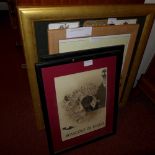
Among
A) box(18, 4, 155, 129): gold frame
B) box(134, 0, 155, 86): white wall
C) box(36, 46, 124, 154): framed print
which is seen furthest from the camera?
box(134, 0, 155, 86): white wall

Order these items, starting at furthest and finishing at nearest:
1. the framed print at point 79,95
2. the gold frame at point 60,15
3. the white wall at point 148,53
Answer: the white wall at point 148,53 < the framed print at point 79,95 < the gold frame at point 60,15

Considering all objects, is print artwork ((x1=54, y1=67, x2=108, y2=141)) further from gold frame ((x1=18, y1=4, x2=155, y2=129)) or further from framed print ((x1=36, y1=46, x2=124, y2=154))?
gold frame ((x1=18, y1=4, x2=155, y2=129))

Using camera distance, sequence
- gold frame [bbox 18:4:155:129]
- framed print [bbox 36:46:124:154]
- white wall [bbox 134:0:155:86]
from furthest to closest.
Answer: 1. white wall [bbox 134:0:155:86]
2. framed print [bbox 36:46:124:154]
3. gold frame [bbox 18:4:155:129]

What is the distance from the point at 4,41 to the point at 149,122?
2030 millimetres

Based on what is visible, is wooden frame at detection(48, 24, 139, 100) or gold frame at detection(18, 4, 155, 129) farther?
wooden frame at detection(48, 24, 139, 100)

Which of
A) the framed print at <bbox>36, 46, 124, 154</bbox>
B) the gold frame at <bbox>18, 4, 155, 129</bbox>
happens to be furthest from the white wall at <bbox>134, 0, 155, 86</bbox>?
the framed print at <bbox>36, 46, 124, 154</bbox>

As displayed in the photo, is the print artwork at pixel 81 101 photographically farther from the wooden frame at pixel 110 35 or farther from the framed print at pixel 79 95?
the wooden frame at pixel 110 35

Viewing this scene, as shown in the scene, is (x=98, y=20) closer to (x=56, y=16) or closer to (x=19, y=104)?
(x=56, y=16)

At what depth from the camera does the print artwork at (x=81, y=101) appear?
0.97 metres

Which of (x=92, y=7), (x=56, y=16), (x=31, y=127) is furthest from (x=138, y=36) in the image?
(x=31, y=127)

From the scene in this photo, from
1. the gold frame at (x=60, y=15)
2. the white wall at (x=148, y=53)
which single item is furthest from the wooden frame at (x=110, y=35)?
the white wall at (x=148, y=53)

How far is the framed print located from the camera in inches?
35.4

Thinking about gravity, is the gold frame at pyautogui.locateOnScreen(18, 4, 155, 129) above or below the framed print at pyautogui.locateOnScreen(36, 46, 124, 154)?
above

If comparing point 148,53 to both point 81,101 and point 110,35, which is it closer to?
point 110,35
